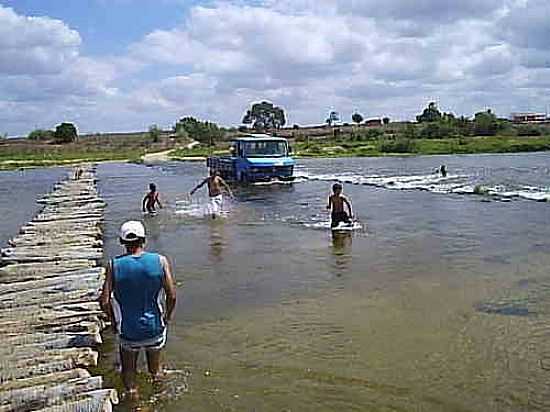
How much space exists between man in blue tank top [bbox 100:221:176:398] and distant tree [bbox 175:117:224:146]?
10994cm

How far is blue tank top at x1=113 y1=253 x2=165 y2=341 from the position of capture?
6371 millimetres

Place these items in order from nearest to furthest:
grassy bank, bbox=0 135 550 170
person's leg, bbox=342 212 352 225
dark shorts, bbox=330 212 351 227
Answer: dark shorts, bbox=330 212 351 227 → person's leg, bbox=342 212 352 225 → grassy bank, bbox=0 135 550 170

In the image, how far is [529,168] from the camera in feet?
178

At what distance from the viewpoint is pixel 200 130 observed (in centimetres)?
13025

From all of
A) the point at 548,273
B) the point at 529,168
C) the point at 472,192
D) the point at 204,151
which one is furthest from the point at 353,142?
the point at 548,273

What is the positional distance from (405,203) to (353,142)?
261ft

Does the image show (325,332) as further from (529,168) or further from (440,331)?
(529,168)

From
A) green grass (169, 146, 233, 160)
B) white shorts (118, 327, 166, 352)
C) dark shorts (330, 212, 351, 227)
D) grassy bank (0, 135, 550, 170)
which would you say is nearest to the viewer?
white shorts (118, 327, 166, 352)

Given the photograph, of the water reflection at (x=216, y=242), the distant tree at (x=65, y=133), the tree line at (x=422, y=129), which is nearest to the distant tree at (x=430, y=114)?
the tree line at (x=422, y=129)

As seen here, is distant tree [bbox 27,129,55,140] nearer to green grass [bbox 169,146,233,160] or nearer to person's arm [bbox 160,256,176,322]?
green grass [bbox 169,146,233,160]

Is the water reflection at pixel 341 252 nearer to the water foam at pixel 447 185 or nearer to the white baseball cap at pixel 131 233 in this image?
the white baseball cap at pixel 131 233

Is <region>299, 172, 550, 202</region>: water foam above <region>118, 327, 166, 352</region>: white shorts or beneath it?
beneath

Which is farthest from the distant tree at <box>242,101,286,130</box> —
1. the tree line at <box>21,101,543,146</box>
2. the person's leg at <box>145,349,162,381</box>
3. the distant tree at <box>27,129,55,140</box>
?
the person's leg at <box>145,349,162,381</box>

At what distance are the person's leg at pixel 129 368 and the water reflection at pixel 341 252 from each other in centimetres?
688
